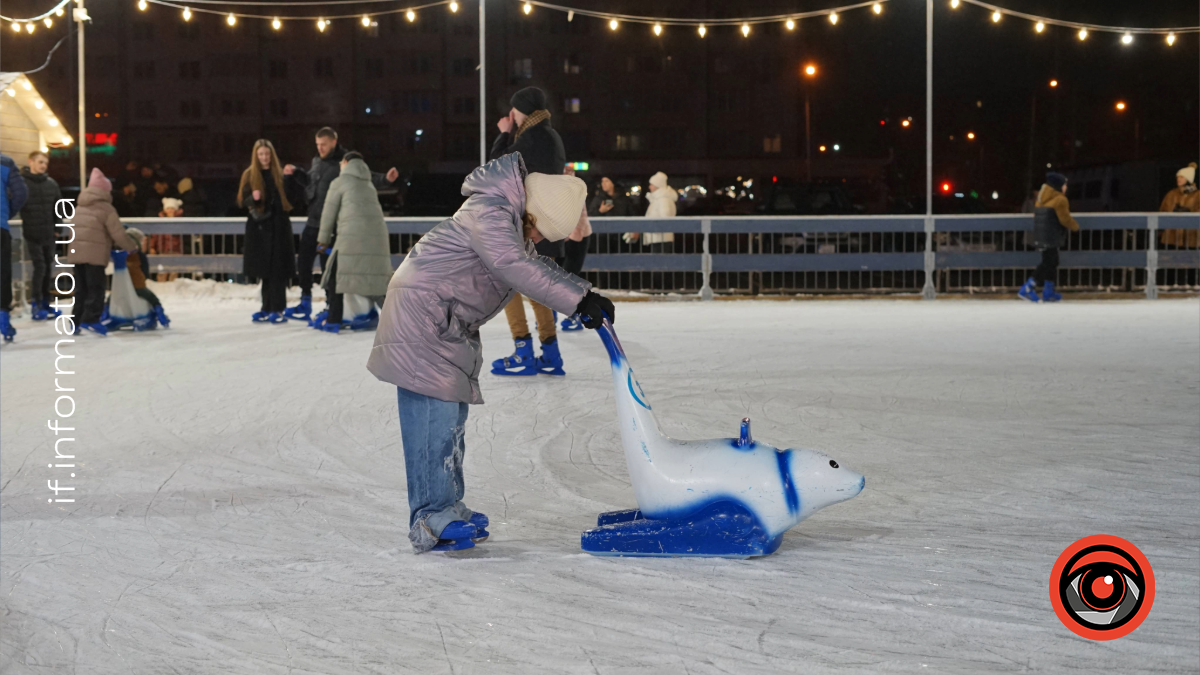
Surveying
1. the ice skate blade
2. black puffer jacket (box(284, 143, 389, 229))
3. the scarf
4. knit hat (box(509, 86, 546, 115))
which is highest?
knit hat (box(509, 86, 546, 115))

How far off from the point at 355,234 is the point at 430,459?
223 inches

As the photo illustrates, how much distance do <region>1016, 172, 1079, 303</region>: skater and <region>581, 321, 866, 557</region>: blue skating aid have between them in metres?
9.89

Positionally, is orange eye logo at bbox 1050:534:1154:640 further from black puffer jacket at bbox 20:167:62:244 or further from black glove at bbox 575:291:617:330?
black puffer jacket at bbox 20:167:62:244

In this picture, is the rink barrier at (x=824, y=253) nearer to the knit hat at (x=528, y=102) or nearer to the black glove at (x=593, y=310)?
the knit hat at (x=528, y=102)

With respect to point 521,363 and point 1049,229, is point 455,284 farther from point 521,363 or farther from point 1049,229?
point 1049,229

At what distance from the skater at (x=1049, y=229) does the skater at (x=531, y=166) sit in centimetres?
705

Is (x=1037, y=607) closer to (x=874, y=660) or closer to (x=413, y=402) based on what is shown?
(x=874, y=660)

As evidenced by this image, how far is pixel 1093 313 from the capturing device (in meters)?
10.7

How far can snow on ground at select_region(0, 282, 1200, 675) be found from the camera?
8.38 ft

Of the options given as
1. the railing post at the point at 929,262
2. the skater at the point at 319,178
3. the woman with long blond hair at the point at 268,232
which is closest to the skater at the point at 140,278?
the woman with long blond hair at the point at 268,232

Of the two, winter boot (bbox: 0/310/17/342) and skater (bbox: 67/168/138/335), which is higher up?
skater (bbox: 67/168/138/335)

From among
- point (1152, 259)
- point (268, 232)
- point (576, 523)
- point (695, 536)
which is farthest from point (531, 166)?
point (1152, 259)

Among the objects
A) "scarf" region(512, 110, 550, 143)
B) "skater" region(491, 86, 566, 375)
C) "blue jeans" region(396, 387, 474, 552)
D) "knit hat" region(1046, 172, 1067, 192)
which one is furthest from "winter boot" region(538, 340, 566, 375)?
"knit hat" region(1046, 172, 1067, 192)

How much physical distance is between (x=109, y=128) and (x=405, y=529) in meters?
63.5
